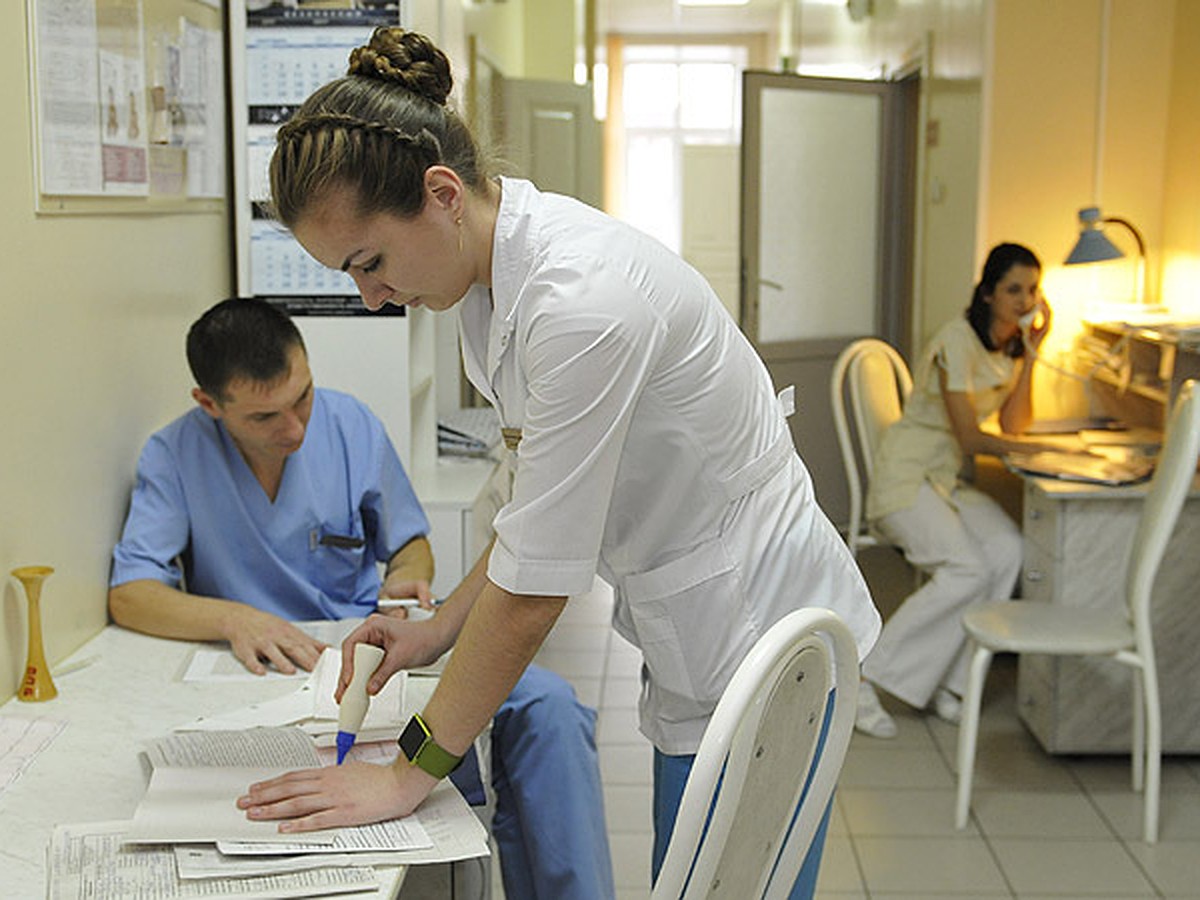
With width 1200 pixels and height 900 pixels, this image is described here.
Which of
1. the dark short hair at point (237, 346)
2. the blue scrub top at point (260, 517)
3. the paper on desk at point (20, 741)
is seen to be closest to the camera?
the paper on desk at point (20, 741)

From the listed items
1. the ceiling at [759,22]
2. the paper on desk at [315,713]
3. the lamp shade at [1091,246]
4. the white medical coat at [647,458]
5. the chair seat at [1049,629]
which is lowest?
the chair seat at [1049,629]

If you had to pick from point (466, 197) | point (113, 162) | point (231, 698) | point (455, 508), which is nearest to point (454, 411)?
point (455, 508)

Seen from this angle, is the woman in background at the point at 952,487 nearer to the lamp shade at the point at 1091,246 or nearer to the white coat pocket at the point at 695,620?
the lamp shade at the point at 1091,246

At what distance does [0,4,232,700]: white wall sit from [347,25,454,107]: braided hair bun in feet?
2.36

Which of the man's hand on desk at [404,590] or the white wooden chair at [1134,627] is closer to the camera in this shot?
the man's hand on desk at [404,590]

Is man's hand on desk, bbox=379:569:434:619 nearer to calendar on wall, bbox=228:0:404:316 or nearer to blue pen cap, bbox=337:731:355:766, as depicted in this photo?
blue pen cap, bbox=337:731:355:766

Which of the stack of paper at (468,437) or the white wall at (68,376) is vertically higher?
the white wall at (68,376)

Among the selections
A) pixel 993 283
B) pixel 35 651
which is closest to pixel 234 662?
pixel 35 651

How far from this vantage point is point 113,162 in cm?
225

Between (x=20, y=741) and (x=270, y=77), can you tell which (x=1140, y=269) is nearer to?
(x=270, y=77)

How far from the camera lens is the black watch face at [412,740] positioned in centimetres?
144

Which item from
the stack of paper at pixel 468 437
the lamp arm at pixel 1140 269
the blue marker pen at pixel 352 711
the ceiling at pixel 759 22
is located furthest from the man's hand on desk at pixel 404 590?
the ceiling at pixel 759 22

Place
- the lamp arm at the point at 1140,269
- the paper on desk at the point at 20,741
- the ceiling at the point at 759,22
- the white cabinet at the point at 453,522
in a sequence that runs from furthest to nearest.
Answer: the ceiling at the point at 759,22, the lamp arm at the point at 1140,269, the white cabinet at the point at 453,522, the paper on desk at the point at 20,741

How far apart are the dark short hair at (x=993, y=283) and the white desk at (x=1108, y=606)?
0.73 m
